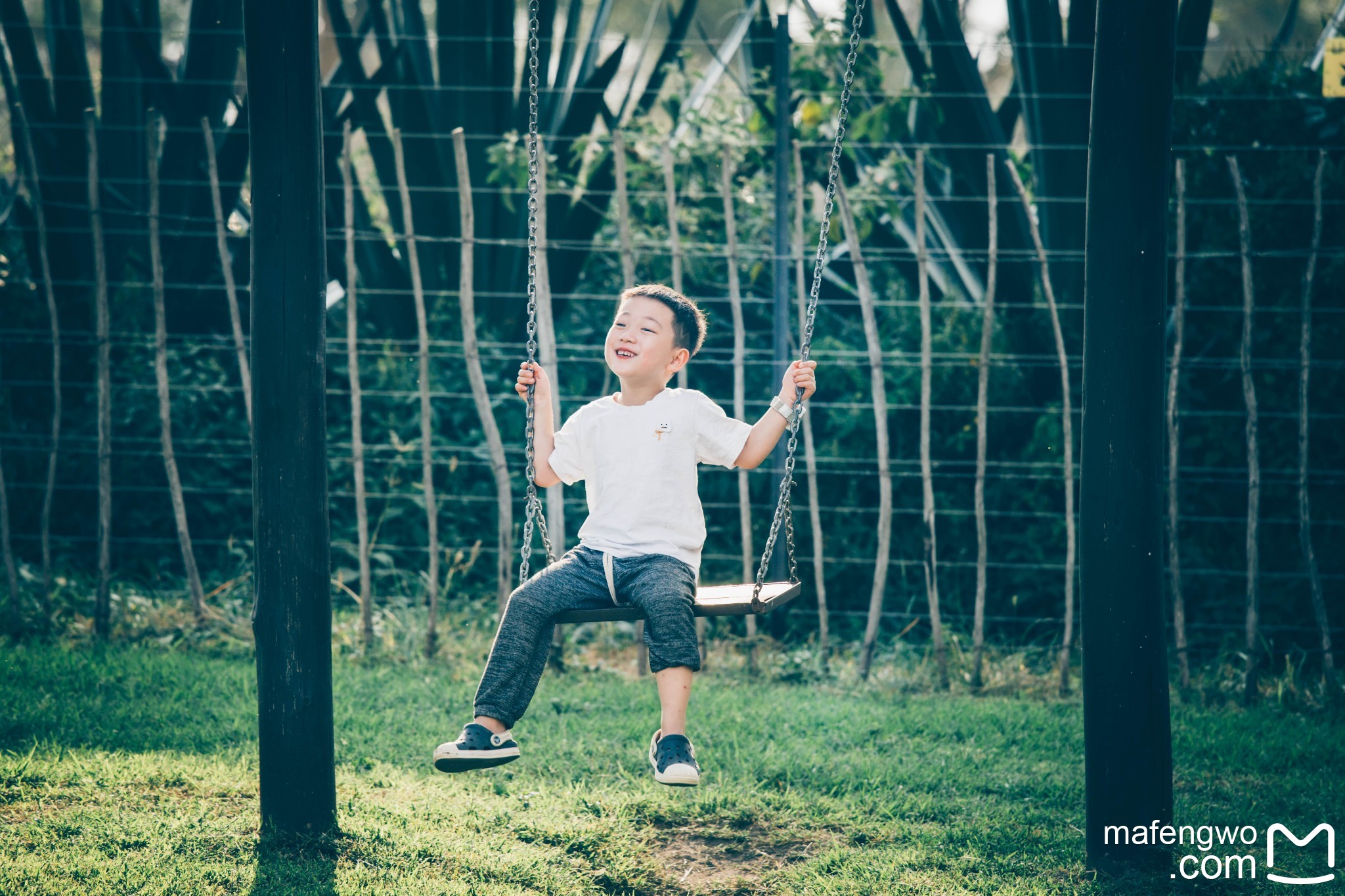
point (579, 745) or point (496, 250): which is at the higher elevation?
point (496, 250)

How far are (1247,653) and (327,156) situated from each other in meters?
6.03

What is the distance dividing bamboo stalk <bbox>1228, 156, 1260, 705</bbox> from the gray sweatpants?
9.23 feet

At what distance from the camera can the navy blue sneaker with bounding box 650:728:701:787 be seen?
287 centimetres

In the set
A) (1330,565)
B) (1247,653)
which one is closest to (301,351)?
(1247,653)

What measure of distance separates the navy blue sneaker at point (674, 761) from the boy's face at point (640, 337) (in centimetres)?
107

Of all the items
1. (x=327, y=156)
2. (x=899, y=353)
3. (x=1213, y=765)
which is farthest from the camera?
(x=327, y=156)

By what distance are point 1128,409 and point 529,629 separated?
69.0 inches

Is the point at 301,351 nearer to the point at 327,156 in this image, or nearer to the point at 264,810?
the point at 264,810

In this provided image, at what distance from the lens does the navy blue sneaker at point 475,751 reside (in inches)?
114

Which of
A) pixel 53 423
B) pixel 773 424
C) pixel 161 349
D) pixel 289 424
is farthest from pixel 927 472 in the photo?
pixel 53 423

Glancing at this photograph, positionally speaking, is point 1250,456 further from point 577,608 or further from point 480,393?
point 480,393

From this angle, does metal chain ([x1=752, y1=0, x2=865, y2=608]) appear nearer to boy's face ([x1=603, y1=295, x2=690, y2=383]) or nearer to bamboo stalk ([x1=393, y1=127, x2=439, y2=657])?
boy's face ([x1=603, y1=295, x2=690, y2=383])

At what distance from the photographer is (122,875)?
118 inches

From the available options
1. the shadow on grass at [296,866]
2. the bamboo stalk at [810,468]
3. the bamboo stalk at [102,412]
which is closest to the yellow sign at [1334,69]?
the bamboo stalk at [810,468]
